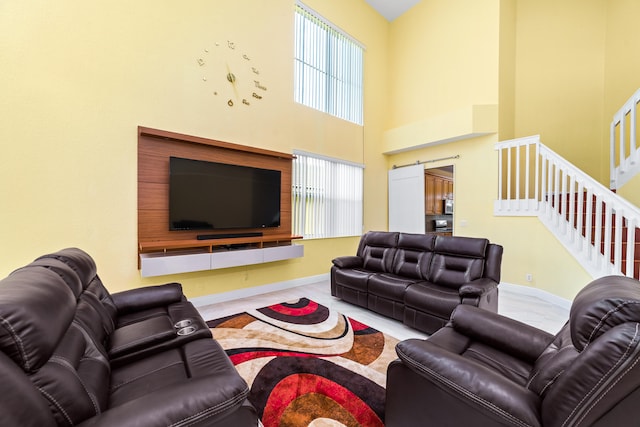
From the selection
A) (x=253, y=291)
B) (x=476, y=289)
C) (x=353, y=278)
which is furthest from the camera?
(x=253, y=291)

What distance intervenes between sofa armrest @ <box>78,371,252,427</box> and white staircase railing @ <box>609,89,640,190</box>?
568 centimetres

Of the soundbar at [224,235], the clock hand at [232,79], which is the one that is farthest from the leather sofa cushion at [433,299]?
the clock hand at [232,79]

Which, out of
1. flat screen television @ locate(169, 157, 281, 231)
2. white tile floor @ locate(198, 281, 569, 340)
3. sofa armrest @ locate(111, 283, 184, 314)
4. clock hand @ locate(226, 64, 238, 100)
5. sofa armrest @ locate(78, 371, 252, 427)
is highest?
clock hand @ locate(226, 64, 238, 100)

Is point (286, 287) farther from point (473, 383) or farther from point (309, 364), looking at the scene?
point (473, 383)

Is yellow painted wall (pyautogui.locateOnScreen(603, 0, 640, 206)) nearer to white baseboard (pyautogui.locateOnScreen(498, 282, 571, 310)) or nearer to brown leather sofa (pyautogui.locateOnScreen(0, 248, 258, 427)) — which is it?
white baseboard (pyautogui.locateOnScreen(498, 282, 571, 310))

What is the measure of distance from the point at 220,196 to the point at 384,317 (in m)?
2.63

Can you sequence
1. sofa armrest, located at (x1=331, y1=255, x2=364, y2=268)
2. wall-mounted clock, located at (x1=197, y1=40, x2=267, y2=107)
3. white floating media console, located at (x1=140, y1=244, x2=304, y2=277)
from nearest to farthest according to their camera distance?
white floating media console, located at (x1=140, y1=244, x2=304, y2=277) < wall-mounted clock, located at (x1=197, y1=40, x2=267, y2=107) < sofa armrest, located at (x1=331, y1=255, x2=364, y2=268)

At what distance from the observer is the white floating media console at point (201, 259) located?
2.93 meters

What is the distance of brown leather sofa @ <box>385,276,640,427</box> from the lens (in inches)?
31.5

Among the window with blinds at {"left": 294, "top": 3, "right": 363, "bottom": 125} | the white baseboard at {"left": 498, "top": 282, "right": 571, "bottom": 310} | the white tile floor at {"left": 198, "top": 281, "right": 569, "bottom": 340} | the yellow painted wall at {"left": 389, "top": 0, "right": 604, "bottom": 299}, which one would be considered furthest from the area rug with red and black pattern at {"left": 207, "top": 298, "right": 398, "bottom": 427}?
the window with blinds at {"left": 294, "top": 3, "right": 363, "bottom": 125}

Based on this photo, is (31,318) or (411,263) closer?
(31,318)

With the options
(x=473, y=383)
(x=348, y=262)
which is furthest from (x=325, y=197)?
(x=473, y=383)

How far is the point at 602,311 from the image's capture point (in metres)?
0.87

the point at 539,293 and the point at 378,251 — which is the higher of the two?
the point at 378,251
